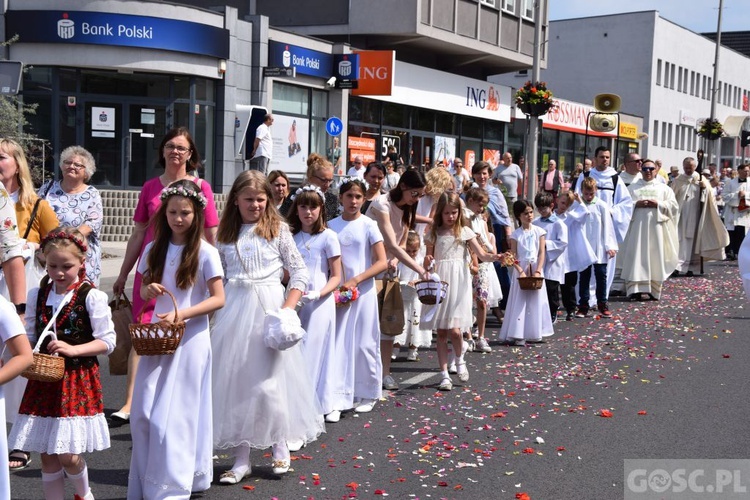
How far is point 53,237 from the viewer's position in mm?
4945

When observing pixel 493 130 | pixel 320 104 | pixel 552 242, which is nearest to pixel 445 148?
pixel 493 130

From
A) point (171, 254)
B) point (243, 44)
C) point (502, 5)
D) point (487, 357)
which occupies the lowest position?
point (487, 357)

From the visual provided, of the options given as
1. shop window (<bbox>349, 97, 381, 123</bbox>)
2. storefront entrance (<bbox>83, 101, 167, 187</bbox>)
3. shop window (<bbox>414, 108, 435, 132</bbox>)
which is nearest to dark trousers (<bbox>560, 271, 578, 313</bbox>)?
storefront entrance (<bbox>83, 101, 167, 187</bbox>)

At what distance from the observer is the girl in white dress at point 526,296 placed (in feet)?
36.5

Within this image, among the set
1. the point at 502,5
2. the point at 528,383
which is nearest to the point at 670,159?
the point at 502,5

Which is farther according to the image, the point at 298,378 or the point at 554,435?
the point at 554,435

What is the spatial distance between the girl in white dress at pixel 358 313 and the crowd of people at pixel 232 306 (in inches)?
0.4

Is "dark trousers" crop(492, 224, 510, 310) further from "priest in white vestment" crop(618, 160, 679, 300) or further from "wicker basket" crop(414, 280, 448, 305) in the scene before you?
"wicker basket" crop(414, 280, 448, 305)

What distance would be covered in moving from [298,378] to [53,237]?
1.73 m

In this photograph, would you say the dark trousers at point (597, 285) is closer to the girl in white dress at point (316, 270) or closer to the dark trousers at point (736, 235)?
the girl in white dress at point (316, 270)

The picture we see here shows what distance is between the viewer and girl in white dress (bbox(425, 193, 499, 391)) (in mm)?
8734

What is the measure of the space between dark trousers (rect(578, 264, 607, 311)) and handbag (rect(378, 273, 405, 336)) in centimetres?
544

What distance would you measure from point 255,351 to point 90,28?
1806 centimetres

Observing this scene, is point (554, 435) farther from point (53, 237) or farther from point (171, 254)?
point (53, 237)
